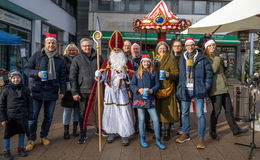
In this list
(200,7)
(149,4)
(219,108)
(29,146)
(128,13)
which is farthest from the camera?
(200,7)

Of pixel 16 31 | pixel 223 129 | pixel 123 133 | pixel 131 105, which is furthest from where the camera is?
pixel 16 31

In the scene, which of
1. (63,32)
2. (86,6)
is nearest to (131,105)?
(63,32)

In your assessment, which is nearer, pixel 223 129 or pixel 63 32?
pixel 223 129

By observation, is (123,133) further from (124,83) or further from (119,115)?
(124,83)

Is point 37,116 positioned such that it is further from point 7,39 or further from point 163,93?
point 7,39

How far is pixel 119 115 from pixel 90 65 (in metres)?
1.08

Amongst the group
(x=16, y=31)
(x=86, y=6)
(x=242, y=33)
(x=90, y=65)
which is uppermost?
(x=86, y=6)

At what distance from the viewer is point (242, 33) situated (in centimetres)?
655

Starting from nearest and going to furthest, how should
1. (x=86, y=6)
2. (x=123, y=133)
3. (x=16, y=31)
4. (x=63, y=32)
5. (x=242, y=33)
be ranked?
(x=123, y=133)
(x=242, y=33)
(x=16, y=31)
(x=63, y=32)
(x=86, y=6)

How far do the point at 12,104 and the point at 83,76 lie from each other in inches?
51.1

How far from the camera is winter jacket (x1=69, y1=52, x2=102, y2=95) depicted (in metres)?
4.51

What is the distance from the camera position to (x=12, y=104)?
3.82 meters

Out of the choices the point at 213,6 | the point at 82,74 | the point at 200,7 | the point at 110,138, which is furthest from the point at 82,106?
the point at 213,6

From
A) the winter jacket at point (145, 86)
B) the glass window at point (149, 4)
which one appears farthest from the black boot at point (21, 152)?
the glass window at point (149, 4)
